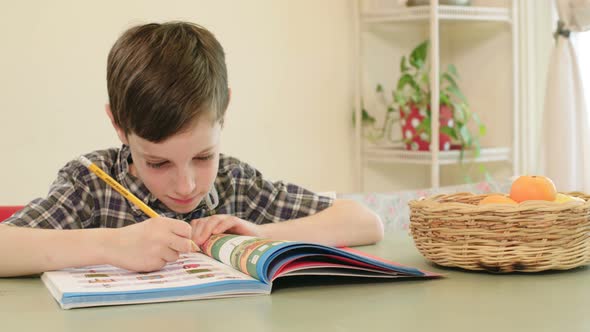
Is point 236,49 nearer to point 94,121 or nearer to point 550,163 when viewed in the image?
point 94,121

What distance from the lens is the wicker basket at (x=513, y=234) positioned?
102cm

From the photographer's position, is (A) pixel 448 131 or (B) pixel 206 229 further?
(A) pixel 448 131

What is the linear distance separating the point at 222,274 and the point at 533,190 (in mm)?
441

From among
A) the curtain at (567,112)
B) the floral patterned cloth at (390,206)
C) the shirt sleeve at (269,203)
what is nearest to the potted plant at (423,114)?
the curtain at (567,112)

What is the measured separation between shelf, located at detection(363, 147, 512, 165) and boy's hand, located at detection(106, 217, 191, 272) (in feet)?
7.69

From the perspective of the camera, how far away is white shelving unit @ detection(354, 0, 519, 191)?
3.25m

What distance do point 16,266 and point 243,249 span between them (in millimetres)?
326

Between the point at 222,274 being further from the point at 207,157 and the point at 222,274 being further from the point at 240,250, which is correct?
the point at 207,157

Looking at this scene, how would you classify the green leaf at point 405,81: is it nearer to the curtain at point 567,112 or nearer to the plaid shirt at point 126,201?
the curtain at point 567,112

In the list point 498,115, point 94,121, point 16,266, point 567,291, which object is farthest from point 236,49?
point 567,291

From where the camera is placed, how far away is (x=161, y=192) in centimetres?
131

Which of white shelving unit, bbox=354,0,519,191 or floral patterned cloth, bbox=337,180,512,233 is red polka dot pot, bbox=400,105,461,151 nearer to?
white shelving unit, bbox=354,0,519,191

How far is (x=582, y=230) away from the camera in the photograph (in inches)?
41.7

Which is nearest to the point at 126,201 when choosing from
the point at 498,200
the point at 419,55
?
the point at 498,200
